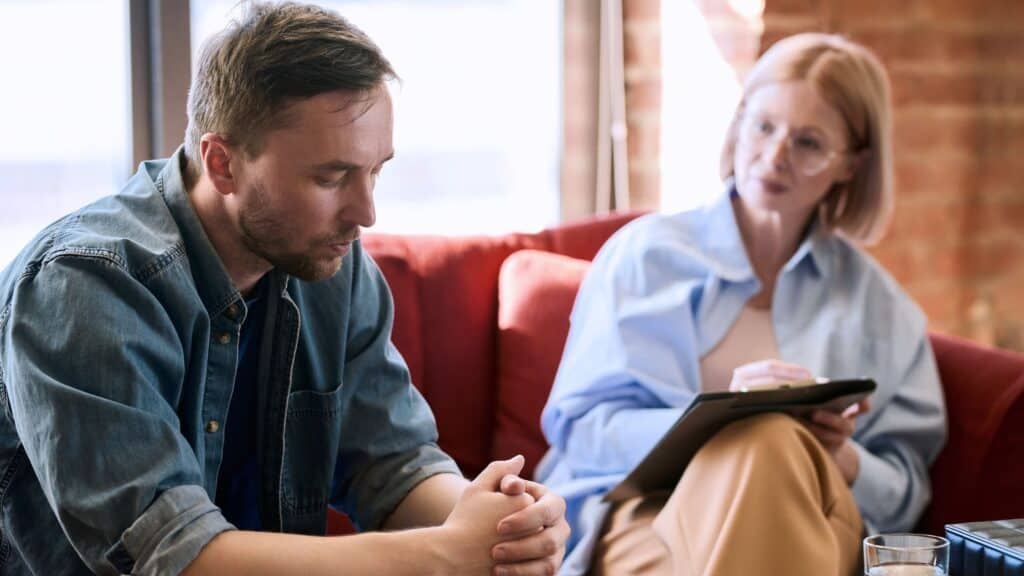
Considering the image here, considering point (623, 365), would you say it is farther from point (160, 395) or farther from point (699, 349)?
point (160, 395)

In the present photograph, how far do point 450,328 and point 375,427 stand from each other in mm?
595

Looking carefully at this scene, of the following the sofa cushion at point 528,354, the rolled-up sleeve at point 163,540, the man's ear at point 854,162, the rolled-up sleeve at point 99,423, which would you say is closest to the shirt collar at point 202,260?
the rolled-up sleeve at point 99,423

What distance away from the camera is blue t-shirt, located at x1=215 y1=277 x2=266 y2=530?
1.38 meters

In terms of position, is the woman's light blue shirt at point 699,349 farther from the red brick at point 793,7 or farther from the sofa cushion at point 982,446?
the red brick at point 793,7

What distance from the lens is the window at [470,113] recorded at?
255 cm

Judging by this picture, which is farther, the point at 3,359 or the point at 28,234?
the point at 28,234

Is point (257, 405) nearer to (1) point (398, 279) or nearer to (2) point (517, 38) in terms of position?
(1) point (398, 279)

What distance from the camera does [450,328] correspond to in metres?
2.05

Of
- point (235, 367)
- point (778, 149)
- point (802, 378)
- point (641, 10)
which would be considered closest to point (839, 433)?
point (802, 378)

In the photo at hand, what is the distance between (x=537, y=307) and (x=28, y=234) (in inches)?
34.2

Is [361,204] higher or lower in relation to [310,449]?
higher

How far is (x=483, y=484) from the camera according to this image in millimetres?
1266

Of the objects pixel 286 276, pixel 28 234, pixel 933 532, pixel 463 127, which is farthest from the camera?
pixel 463 127

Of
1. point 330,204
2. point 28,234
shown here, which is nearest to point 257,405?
point 330,204
